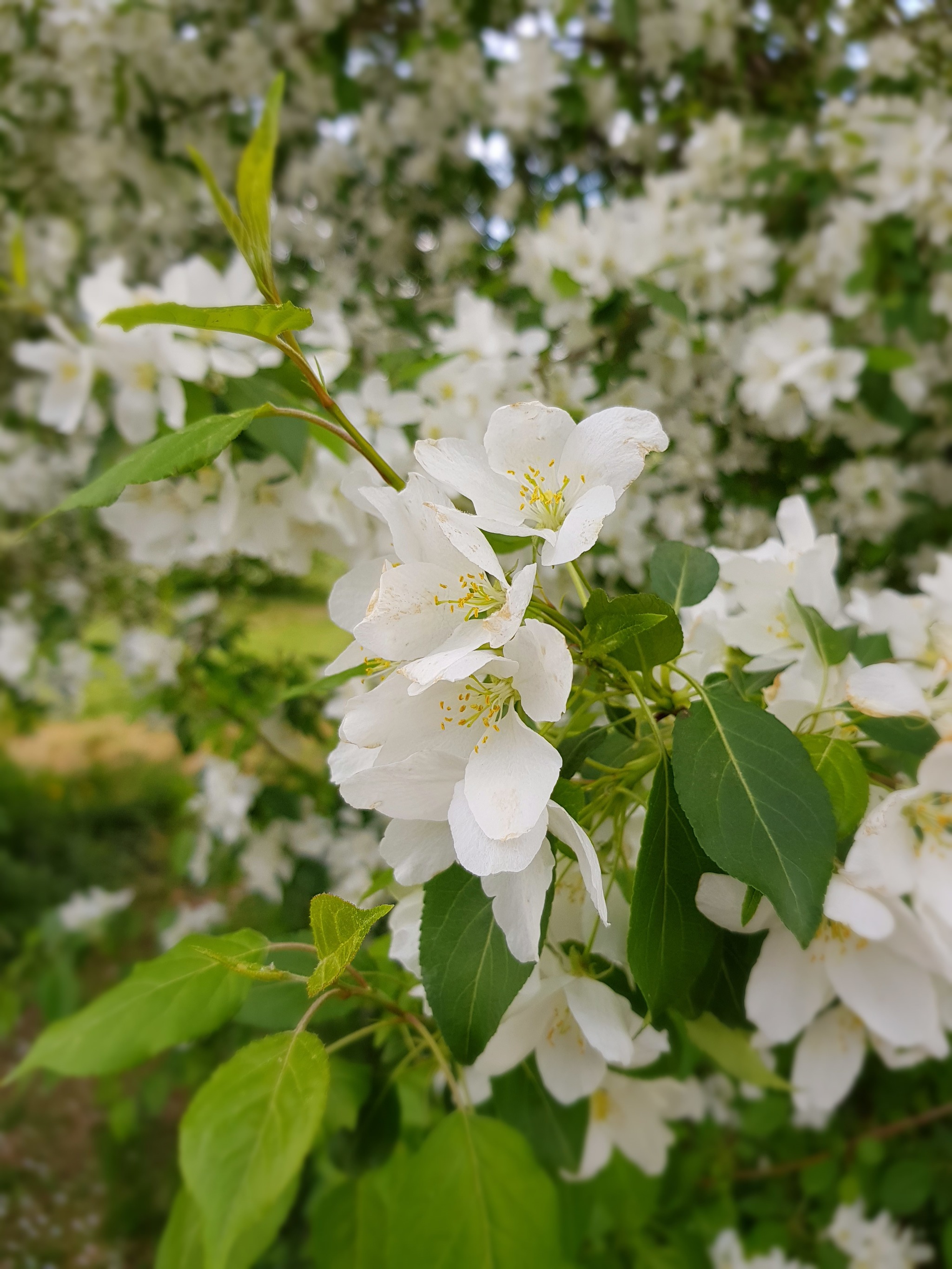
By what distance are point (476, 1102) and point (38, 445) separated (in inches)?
144

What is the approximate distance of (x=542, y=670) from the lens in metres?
0.52

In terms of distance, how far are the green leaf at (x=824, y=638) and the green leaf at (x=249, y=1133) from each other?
50cm

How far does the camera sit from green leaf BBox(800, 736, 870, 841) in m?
0.59

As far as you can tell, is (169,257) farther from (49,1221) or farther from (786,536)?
(49,1221)

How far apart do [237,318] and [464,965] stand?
1.59 feet

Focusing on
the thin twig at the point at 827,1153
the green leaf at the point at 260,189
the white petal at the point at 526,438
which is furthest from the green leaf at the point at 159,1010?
the thin twig at the point at 827,1153

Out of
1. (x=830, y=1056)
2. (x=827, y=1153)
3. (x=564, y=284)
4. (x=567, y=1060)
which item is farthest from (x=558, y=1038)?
(x=827, y=1153)

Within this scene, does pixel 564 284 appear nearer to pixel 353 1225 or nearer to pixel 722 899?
pixel 722 899

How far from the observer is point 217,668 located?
1.61 meters

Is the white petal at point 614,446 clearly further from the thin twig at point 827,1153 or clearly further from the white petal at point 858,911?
the thin twig at point 827,1153

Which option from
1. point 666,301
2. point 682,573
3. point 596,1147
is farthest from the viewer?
point 666,301

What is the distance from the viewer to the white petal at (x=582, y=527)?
52 centimetres

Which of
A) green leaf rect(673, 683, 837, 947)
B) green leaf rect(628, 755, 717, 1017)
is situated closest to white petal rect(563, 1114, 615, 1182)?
green leaf rect(628, 755, 717, 1017)

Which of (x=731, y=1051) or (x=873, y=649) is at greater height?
(x=873, y=649)
